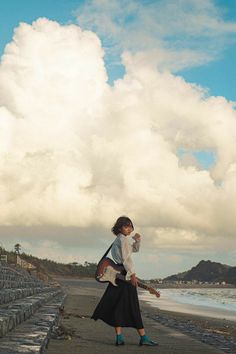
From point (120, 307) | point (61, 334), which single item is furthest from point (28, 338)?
point (61, 334)

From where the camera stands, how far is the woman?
816 cm

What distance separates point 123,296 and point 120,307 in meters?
0.18

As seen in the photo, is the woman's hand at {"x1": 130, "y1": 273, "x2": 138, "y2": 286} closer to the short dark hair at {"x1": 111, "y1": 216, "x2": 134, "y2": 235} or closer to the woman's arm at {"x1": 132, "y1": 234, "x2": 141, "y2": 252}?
the woman's arm at {"x1": 132, "y1": 234, "x2": 141, "y2": 252}

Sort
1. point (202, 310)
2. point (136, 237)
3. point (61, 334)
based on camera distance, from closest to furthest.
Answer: point (136, 237) < point (61, 334) < point (202, 310)

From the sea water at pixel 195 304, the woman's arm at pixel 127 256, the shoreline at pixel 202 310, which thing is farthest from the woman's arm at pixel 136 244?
the sea water at pixel 195 304

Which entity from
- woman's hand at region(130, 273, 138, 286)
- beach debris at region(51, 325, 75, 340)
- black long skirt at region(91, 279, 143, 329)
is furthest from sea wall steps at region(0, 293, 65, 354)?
woman's hand at region(130, 273, 138, 286)

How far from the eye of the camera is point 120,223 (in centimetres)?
841

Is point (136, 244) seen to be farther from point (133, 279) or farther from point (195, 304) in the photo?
point (195, 304)

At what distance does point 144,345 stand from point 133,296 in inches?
30.5

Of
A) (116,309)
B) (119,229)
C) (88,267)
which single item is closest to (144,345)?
(116,309)

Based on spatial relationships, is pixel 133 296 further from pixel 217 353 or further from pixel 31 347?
pixel 31 347

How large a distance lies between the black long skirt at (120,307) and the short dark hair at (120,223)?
0.80m

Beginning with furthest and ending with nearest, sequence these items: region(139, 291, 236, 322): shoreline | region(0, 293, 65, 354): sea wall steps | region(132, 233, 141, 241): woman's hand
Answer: region(139, 291, 236, 322): shoreline
region(132, 233, 141, 241): woman's hand
region(0, 293, 65, 354): sea wall steps

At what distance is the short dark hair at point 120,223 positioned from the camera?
839cm
